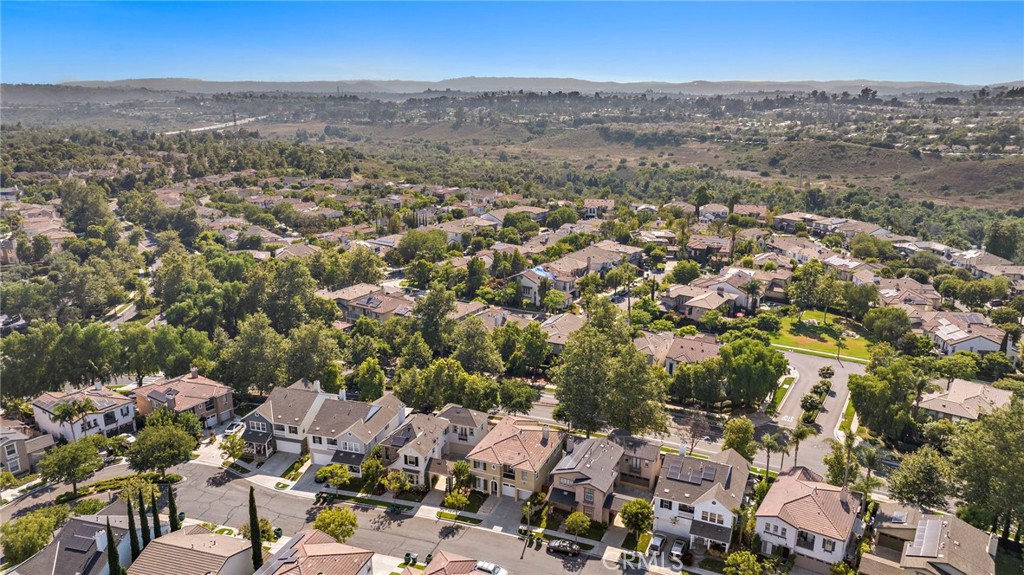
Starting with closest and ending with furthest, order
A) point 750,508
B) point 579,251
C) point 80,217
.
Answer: point 750,508
point 579,251
point 80,217

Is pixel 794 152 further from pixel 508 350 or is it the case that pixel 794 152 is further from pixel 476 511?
pixel 476 511

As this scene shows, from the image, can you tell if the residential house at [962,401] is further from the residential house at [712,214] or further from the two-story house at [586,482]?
the residential house at [712,214]

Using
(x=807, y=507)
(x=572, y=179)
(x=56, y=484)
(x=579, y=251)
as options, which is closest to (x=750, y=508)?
(x=807, y=507)

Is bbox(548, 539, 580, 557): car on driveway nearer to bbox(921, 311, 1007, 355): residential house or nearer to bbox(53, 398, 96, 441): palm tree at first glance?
bbox(53, 398, 96, 441): palm tree

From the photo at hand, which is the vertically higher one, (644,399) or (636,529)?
(644,399)

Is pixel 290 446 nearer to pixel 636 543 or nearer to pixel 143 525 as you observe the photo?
Result: pixel 143 525

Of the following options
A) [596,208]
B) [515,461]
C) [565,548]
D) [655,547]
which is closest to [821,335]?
[655,547]
